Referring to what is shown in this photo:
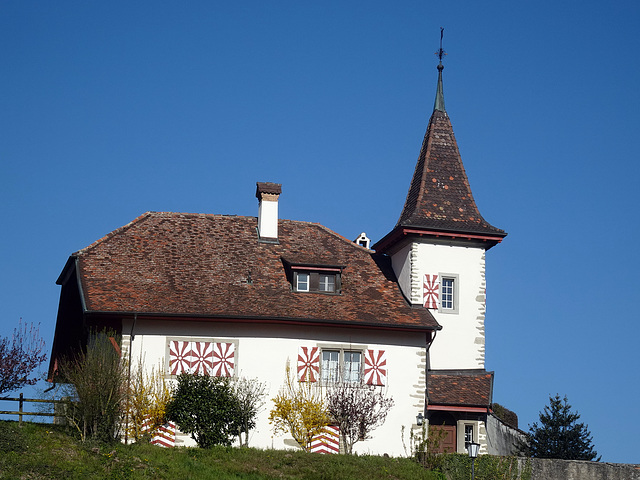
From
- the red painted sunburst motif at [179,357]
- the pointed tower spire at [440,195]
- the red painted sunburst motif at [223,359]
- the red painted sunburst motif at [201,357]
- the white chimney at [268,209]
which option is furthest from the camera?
the white chimney at [268,209]

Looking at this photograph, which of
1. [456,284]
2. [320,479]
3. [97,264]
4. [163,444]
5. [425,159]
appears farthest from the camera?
[425,159]

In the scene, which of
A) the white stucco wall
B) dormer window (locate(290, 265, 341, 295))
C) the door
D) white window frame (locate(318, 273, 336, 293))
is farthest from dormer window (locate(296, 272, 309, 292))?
the door

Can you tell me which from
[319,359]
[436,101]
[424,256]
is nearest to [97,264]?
[319,359]

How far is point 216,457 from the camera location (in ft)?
83.0

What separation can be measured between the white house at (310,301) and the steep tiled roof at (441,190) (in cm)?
6

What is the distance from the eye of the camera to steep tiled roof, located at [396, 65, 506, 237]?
32688mm

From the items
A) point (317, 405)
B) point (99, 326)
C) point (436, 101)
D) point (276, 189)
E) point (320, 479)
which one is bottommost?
point (320, 479)

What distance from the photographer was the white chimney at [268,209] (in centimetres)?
3356

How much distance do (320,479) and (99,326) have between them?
27.3ft

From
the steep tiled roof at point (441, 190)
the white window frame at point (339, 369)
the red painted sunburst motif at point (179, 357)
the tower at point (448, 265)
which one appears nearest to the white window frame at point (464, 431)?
the tower at point (448, 265)

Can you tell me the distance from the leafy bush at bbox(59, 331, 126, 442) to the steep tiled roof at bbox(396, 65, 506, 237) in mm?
10367

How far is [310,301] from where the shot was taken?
101 feet

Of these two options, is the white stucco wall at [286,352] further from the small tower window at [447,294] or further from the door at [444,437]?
the small tower window at [447,294]

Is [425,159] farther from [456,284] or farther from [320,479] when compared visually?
[320,479]
